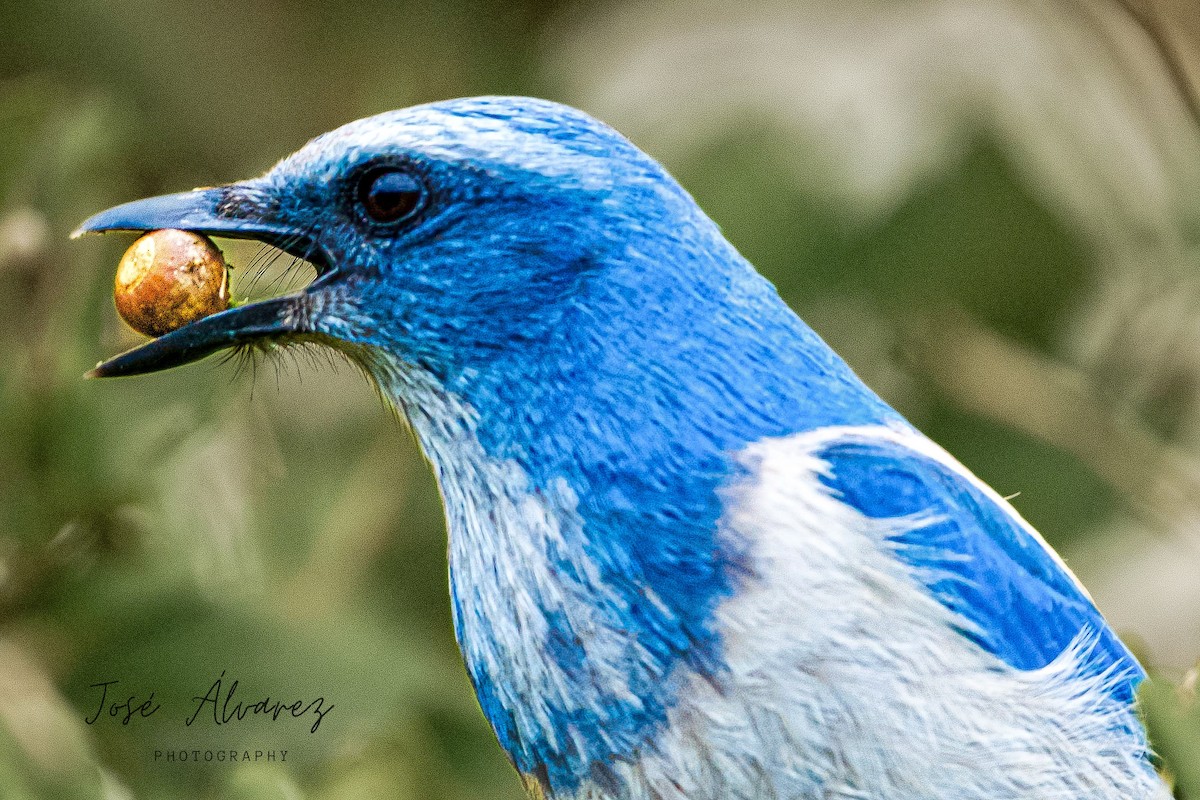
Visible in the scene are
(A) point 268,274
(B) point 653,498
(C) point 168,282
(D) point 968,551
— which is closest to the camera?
(B) point 653,498

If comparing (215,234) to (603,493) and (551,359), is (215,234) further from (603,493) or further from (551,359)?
(603,493)

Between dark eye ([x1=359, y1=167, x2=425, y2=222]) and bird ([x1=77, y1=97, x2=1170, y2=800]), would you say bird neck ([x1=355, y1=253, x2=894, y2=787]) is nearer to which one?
bird ([x1=77, y1=97, x2=1170, y2=800])

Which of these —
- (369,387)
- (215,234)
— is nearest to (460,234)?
(215,234)

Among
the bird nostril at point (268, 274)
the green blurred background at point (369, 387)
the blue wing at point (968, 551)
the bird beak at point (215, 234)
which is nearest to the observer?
the blue wing at point (968, 551)

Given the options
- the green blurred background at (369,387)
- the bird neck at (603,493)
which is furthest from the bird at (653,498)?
the green blurred background at (369,387)

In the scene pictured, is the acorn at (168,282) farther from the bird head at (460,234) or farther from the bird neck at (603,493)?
the bird neck at (603,493)
